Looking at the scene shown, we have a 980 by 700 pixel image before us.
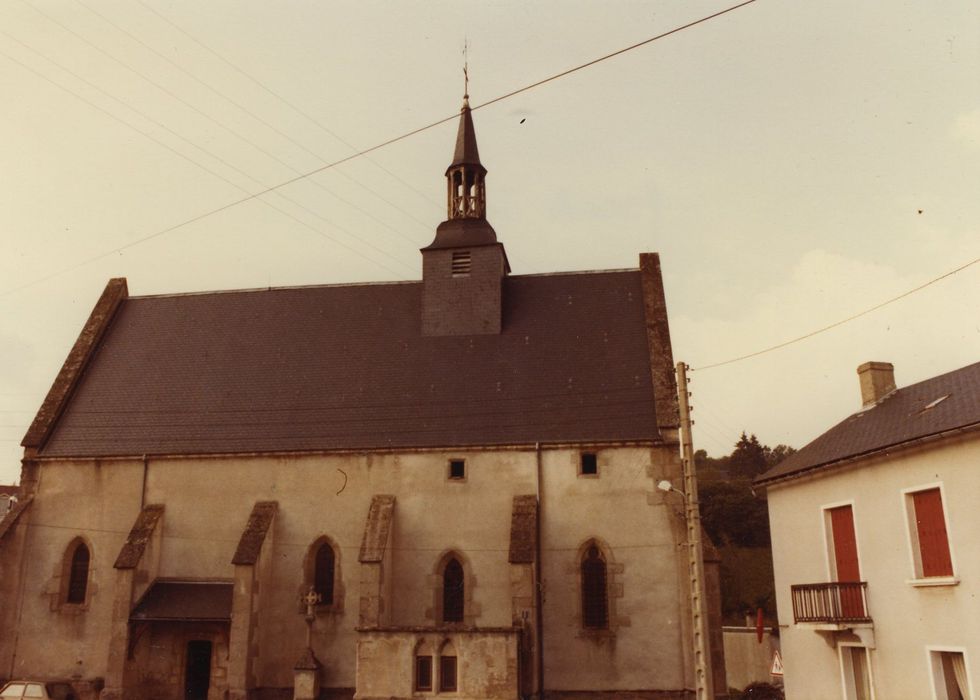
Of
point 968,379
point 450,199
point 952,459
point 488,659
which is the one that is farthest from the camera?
point 450,199

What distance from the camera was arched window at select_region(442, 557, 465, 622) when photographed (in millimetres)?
22875

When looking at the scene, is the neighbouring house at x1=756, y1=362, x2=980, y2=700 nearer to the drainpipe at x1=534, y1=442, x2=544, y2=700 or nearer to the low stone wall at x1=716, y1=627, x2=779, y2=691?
the drainpipe at x1=534, y1=442, x2=544, y2=700

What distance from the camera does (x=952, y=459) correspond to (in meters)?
14.5

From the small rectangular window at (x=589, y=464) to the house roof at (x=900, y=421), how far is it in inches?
184

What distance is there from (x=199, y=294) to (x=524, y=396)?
13624 mm

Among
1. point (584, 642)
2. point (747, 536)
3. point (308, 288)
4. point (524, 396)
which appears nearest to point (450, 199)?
point (308, 288)

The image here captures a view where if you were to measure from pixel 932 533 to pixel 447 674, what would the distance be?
1074 cm

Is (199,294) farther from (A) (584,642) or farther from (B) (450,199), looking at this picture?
(A) (584,642)

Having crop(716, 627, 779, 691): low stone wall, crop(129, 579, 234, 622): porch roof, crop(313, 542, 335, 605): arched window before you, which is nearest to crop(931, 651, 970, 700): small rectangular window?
crop(716, 627, 779, 691): low stone wall

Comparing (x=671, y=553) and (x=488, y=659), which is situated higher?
(x=671, y=553)

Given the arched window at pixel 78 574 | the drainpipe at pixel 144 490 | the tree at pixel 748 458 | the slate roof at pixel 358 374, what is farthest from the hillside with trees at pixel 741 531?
the arched window at pixel 78 574

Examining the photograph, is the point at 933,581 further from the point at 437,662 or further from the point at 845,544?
the point at 437,662

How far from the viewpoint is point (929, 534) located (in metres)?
14.9

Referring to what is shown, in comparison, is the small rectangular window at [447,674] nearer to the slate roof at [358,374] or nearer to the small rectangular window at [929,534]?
the slate roof at [358,374]
